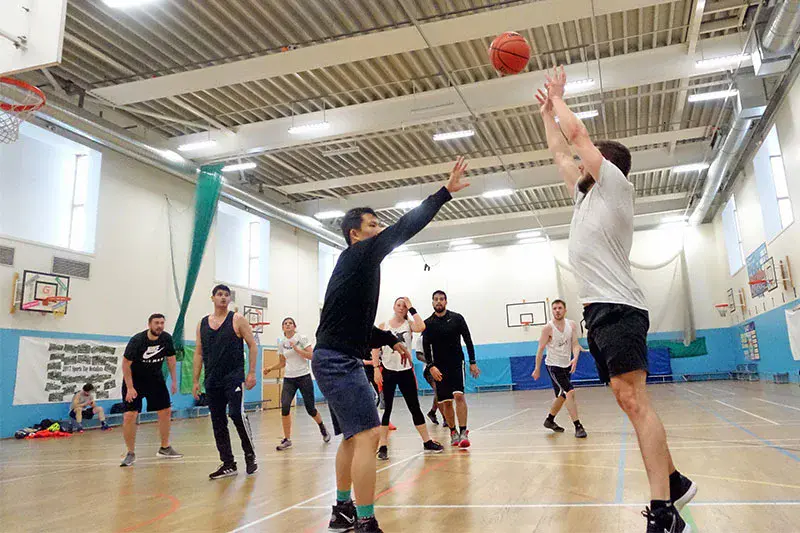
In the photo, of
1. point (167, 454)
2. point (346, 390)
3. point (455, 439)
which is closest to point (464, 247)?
point (455, 439)

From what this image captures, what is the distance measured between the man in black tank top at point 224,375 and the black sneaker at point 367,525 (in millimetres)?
2713

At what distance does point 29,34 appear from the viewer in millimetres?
4852

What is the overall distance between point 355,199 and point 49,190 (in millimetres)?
10349

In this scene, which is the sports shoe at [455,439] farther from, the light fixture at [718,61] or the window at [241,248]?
the window at [241,248]

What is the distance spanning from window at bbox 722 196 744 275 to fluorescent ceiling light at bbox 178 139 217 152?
1726 centimetres

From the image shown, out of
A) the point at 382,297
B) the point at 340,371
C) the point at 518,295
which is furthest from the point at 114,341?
the point at 518,295

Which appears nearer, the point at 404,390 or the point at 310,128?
the point at 404,390

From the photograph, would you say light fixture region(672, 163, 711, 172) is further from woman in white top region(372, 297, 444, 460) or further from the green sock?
the green sock

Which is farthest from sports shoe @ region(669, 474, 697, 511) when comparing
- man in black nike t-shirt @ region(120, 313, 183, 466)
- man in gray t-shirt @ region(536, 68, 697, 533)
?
man in black nike t-shirt @ region(120, 313, 183, 466)

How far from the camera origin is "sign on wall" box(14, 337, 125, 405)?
12.2 m

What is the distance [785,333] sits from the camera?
1494cm

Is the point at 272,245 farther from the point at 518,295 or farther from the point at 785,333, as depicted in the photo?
the point at 785,333

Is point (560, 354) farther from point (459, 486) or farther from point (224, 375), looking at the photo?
point (224, 375)

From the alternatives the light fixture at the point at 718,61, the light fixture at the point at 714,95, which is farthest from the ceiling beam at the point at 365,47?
the light fixture at the point at 714,95
